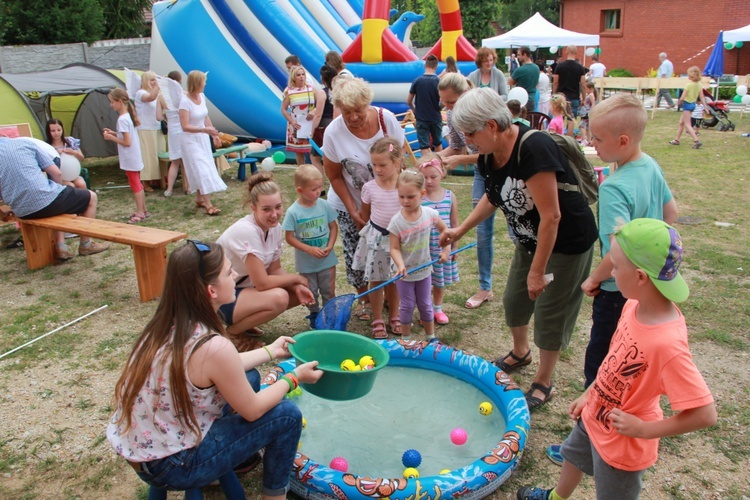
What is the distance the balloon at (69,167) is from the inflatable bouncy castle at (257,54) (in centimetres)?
422

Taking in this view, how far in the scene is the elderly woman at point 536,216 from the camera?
113 inches

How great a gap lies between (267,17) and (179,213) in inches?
171

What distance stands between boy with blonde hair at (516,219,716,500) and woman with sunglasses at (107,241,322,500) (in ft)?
4.19

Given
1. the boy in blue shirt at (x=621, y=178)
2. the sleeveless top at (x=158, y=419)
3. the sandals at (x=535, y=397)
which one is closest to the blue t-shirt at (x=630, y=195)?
the boy in blue shirt at (x=621, y=178)

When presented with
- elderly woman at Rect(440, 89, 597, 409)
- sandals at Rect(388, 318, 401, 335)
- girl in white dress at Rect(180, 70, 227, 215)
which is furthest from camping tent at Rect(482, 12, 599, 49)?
elderly woman at Rect(440, 89, 597, 409)

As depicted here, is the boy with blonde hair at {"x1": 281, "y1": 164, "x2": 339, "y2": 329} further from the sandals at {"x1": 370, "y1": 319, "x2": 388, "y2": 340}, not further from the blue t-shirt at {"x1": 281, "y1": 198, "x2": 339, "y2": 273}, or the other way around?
the sandals at {"x1": 370, "y1": 319, "x2": 388, "y2": 340}

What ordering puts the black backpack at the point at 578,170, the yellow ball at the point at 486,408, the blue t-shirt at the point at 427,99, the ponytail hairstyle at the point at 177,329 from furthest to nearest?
the blue t-shirt at the point at 427,99, the yellow ball at the point at 486,408, the black backpack at the point at 578,170, the ponytail hairstyle at the point at 177,329

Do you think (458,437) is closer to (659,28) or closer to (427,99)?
(427,99)

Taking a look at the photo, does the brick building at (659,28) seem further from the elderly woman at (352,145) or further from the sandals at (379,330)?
the sandals at (379,330)

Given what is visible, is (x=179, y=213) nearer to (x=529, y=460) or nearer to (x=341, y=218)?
(x=341, y=218)

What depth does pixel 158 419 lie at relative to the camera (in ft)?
7.47

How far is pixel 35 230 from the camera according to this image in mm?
6066

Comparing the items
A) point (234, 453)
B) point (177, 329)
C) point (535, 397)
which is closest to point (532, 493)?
point (535, 397)

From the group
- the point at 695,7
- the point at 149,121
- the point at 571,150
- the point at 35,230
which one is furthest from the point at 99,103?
the point at 695,7
